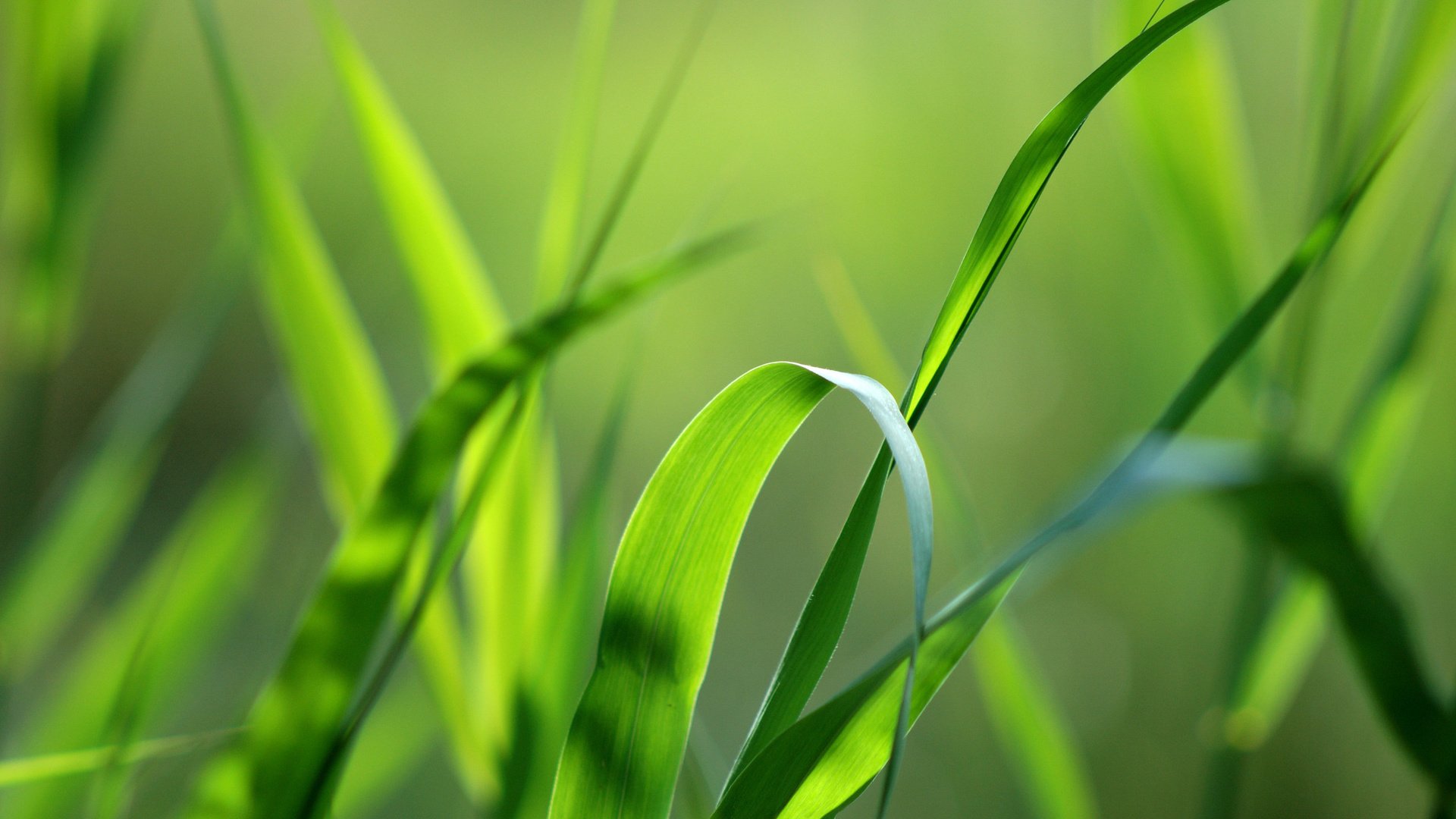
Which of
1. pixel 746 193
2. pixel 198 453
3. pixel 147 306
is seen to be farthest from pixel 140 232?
pixel 746 193


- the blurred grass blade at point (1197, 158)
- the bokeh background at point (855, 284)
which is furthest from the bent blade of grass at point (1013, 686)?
the bokeh background at point (855, 284)

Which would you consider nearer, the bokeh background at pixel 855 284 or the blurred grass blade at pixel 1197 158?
the blurred grass blade at pixel 1197 158

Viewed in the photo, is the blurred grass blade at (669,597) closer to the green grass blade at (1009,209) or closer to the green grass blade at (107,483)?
the green grass blade at (1009,209)

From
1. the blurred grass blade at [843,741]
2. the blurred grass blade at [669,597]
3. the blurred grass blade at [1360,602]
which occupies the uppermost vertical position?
the blurred grass blade at [669,597]

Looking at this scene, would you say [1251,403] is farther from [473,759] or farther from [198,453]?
[198,453]

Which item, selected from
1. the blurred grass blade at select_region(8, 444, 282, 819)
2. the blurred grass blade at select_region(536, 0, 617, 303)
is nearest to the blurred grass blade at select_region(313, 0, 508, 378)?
the blurred grass blade at select_region(536, 0, 617, 303)

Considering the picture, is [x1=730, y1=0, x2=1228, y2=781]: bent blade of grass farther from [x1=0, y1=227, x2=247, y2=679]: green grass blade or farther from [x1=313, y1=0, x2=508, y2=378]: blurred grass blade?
[x1=0, y1=227, x2=247, y2=679]: green grass blade

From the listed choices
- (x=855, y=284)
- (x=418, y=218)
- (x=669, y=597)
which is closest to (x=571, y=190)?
(x=418, y=218)
